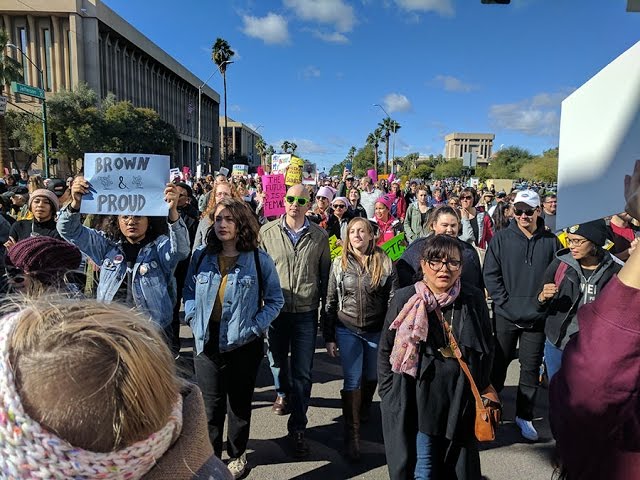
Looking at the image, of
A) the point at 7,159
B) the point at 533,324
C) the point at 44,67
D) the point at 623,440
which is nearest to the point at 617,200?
the point at 623,440

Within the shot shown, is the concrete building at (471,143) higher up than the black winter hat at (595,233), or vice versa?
the concrete building at (471,143)

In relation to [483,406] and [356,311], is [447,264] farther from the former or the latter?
[356,311]

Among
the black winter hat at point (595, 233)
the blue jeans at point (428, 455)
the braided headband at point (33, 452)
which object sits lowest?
the blue jeans at point (428, 455)

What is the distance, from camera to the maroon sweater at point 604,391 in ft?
2.88

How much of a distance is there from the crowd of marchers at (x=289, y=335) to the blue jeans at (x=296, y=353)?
18mm

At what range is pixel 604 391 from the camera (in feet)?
2.98

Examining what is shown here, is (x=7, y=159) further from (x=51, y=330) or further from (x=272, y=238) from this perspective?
(x=51, y=330)

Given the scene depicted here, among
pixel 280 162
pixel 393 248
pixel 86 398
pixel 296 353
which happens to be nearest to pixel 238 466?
pixel 296 353

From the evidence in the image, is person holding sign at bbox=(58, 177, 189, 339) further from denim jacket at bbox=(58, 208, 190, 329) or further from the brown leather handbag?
the brown leather handbag

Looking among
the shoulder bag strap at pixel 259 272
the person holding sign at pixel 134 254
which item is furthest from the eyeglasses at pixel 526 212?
the person holding sign at pixel 134 254

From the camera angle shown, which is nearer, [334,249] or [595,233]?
[595,233]

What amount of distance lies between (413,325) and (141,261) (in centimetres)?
197

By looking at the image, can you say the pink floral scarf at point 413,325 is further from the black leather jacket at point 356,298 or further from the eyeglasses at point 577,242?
the eyeglasses at point 577,242

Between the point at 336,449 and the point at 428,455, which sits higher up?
the point at 428,455
